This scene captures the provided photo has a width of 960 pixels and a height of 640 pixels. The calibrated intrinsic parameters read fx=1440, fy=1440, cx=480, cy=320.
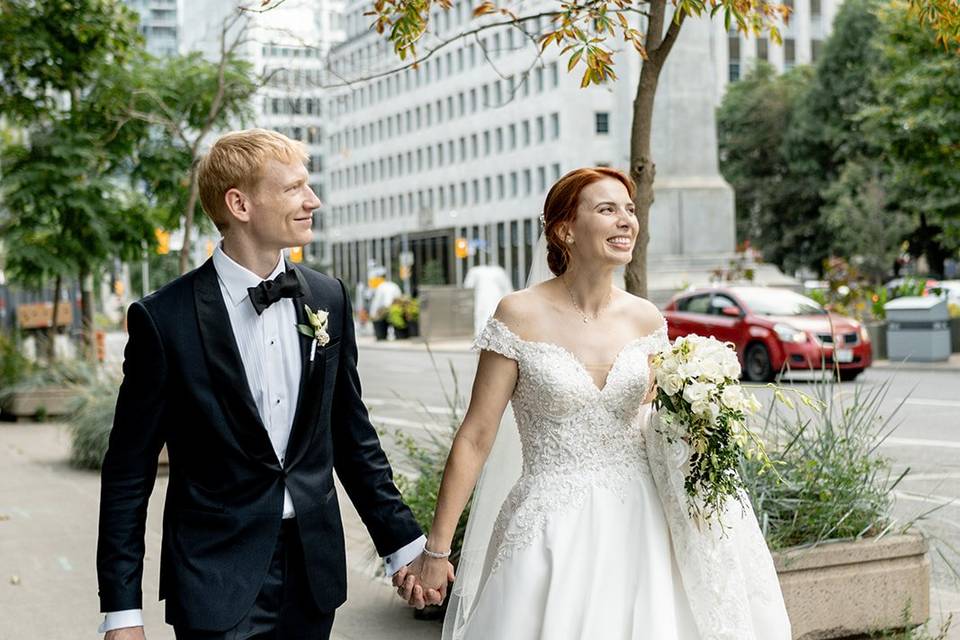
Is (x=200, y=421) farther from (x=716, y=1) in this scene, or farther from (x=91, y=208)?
(x=91, y=208)

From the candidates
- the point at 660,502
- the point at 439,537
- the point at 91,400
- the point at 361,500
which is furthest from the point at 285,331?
the point at 91,400

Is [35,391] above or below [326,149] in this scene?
below

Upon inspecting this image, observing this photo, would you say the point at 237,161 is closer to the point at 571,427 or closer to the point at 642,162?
the point at 571,427

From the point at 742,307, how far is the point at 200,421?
19.2m

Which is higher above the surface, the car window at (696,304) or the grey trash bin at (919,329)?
the car window at (696,304)

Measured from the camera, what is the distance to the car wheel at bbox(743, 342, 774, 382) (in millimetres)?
21188

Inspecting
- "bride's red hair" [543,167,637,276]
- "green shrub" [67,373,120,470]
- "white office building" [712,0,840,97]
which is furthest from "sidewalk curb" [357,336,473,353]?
"white office building" [712,0,840,97]

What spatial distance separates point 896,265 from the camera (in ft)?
192

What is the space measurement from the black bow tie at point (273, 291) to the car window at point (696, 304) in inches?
777

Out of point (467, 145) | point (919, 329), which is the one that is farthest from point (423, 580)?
point (467, 145)

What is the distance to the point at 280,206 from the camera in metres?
3.43

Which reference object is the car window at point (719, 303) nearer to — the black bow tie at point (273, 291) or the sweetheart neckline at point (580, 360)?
the sweetheart neckline at point (580, 360)

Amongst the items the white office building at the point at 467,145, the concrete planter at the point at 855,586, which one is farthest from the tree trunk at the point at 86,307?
the white office building at the point at 467,145

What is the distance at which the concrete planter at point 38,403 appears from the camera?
59.9 ft
